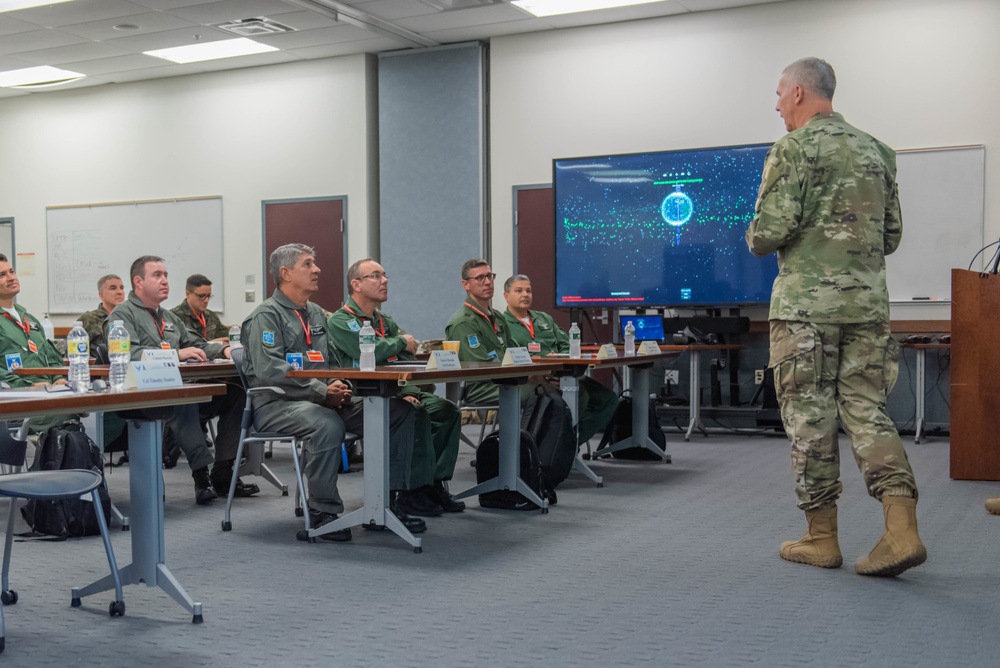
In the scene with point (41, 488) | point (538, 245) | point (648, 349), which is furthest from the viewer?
point (538, 245)

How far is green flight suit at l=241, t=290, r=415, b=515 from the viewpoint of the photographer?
386 cm

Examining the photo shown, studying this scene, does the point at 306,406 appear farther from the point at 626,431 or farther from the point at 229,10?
the point at 229,10

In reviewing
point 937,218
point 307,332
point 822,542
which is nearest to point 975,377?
point 937,218

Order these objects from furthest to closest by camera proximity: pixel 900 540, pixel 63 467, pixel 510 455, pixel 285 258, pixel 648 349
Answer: pixel 648 349
pixel 510 455
pixel 285 258
pixel 63 467
pixel 900 540

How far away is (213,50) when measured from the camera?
9.21 meters

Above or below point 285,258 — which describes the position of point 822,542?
below

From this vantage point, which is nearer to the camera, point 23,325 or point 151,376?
point 151,376

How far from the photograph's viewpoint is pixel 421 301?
29.9ft

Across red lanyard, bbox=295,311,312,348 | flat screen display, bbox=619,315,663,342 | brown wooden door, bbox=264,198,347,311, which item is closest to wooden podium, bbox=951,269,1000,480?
flat screen display, bbox=619,315,663,342

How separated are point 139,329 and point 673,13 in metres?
5.16

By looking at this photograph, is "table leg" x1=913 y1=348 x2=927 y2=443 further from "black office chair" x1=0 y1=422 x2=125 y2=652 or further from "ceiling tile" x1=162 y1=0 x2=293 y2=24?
"black office chair" x1=0 y1=422 x2=125 y2=652

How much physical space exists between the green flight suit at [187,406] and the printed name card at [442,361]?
4.78ft

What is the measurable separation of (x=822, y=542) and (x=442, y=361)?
5.00ft

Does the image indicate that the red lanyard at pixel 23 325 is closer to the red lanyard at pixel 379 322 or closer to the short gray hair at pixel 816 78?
the red lanyard at pixel 379 322
